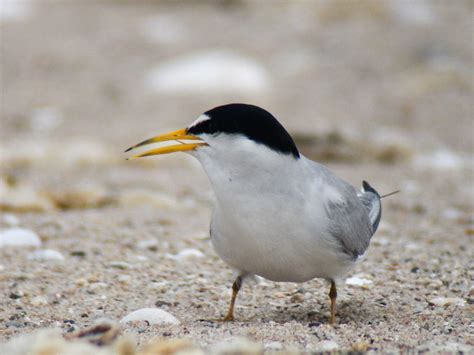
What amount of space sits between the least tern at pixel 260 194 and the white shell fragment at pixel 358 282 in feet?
2.77

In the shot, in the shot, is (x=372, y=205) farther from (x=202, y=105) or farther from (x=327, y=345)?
(x=202, y=105)

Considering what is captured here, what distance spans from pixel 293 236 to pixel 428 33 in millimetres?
8153

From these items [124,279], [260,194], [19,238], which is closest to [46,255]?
[19,238]

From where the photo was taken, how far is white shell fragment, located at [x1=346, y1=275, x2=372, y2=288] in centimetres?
412

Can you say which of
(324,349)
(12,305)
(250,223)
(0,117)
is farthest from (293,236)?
(0,117)

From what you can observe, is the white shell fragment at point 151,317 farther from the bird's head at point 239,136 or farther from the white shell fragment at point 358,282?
the white shell fragment at point 358,282

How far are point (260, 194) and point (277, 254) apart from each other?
230 millimetres

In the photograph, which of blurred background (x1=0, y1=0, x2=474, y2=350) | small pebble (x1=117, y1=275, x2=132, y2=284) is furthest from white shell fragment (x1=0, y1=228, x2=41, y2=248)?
small pebble (x1=117, y1=275, x2=132, y2=284)

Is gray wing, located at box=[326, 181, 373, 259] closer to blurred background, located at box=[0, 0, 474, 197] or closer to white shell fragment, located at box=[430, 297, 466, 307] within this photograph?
white shell fragment, located at box=[430, 297, 466, 307]

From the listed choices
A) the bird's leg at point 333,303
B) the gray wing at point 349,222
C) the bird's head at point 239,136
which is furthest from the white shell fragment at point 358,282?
the bird's head at point 239,136

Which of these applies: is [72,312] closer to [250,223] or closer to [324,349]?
[250,223]

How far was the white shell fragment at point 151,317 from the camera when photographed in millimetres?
3416

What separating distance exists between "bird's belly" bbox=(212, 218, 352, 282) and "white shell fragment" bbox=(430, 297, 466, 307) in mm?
637

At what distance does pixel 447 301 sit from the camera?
148 inches
